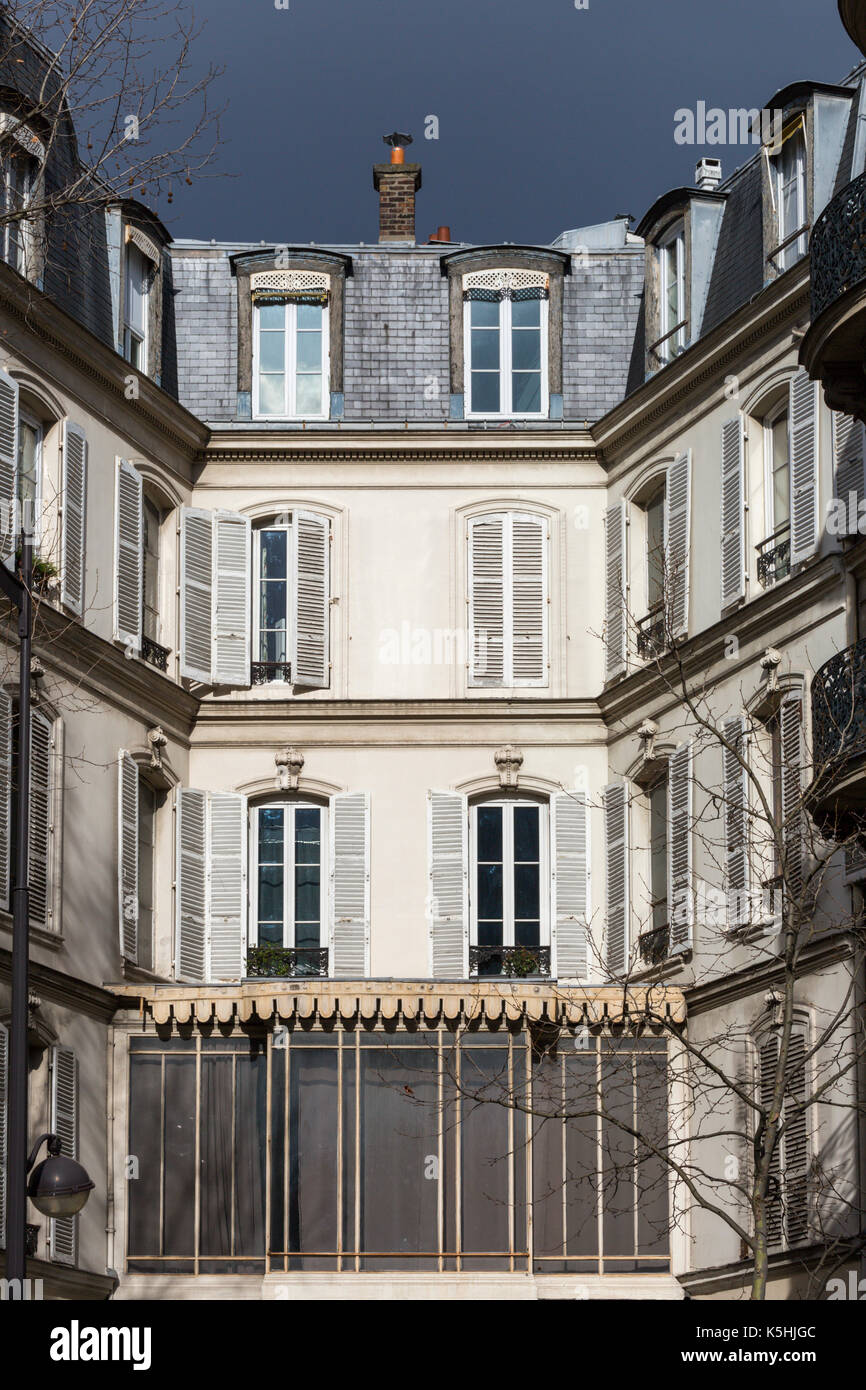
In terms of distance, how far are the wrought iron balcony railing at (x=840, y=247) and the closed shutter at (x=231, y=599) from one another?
1006cm

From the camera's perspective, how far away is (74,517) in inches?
993

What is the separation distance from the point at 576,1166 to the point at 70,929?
563 cm

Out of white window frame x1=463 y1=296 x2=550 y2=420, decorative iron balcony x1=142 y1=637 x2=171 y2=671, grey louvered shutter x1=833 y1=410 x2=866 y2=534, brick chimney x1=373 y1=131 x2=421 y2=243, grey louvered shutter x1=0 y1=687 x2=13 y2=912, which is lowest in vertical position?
grey louvered shutter x1=0 y1=687 x2=13 y2=912

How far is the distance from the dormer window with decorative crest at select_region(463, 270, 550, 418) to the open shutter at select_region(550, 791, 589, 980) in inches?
194

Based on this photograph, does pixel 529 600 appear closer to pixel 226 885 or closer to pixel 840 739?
Answer: pixel 226 885

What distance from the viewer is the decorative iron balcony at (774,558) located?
2423 centimetres

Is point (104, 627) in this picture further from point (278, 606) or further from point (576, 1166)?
point (576, 1166)

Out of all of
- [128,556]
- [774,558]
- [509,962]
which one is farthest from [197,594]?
[774,558]

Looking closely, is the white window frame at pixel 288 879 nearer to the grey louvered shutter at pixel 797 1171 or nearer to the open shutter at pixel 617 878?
the open shutter at pixel 617 878

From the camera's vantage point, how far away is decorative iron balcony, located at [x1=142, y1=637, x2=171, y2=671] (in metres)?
27.0

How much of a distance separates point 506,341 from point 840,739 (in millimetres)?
11660

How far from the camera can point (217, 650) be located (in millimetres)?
27969

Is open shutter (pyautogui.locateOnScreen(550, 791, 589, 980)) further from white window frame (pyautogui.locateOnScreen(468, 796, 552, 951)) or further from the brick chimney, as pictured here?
the brick chimney

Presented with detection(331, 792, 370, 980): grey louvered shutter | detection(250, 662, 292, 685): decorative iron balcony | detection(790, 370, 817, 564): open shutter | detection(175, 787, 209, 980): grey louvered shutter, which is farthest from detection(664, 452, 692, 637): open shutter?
detection(175, 787, 209, 980): grey louvered shutter
